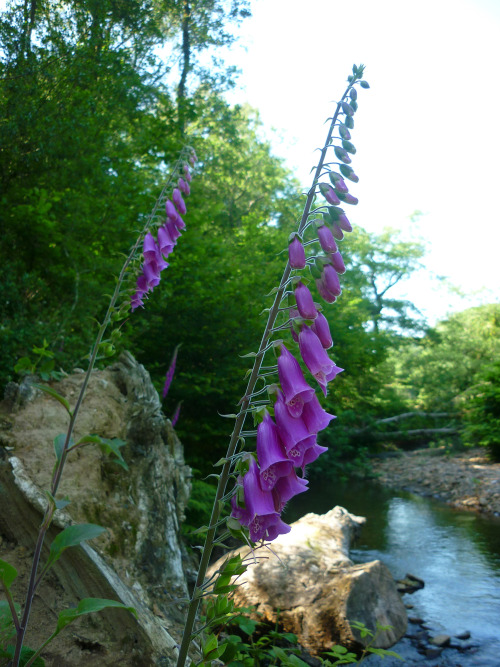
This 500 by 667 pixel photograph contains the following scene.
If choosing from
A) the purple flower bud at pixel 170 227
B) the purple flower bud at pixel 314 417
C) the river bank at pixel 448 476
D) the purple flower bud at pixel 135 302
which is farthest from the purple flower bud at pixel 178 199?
the river bank at pixel 448 476

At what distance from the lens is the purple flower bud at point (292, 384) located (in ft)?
4.96

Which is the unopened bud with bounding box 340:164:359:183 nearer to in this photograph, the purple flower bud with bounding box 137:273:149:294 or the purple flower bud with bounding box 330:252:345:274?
the purple flower bud with bounding box 330:252:345:274

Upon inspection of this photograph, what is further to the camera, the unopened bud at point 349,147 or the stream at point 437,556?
the stream at point 437,556

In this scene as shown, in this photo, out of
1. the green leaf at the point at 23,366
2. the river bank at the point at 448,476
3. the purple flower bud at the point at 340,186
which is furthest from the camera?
the river bank at the point at 448,476

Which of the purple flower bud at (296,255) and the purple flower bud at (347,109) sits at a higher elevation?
the purple flower bud at (347,109)

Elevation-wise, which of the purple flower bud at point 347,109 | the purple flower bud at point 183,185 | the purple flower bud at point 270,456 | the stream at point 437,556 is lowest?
the stream at point 437,556

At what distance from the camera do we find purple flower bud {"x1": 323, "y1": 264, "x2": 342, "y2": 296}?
163 cm

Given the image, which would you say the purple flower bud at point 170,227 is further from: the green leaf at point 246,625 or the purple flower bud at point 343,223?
the green leaf at point 246,625

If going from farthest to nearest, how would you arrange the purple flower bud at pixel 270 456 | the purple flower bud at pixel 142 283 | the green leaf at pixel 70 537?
the purple flower bud at pixel 142 283 → the green leaf at pixel 70 537 → the purple flower bud at pixel 270 456

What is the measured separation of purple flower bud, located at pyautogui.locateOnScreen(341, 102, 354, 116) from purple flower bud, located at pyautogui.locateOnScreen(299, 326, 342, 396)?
0.84m

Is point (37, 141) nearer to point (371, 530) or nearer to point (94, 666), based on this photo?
point (94, 666)

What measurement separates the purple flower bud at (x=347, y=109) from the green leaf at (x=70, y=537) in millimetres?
1698

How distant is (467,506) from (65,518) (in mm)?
10439

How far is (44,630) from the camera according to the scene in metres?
2.36
